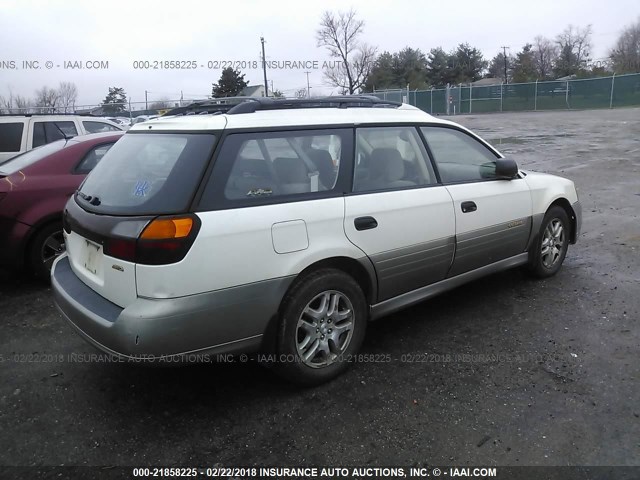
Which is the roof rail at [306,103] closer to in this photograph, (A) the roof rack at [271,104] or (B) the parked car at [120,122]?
(A) the roof rack at [271,104]

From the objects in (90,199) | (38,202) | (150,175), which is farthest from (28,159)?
(150,175)

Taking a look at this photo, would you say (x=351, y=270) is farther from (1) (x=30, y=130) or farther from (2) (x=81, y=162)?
(1) (x=30, y=130)

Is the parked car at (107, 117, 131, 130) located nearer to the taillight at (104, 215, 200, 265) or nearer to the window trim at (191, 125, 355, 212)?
the window trim at (191, 125, 355, 212)

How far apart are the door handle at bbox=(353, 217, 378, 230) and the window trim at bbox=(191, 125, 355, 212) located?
0.19 m

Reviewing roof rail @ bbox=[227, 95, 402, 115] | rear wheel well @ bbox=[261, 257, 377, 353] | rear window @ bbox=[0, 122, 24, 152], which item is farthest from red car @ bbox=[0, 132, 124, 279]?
rear wheel well @ bbox=[261, 257, 377, 353]

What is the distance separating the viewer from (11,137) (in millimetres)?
7590

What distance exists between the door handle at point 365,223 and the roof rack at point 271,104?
2.90 ft

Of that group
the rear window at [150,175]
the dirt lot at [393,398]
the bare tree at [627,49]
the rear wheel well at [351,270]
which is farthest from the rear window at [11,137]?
the bare tree at [627,49]

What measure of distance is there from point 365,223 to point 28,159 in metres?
3.95

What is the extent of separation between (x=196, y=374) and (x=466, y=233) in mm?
2214

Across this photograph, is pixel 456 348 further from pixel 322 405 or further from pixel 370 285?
pixel 322 405

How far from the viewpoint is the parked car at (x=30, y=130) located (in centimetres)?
755

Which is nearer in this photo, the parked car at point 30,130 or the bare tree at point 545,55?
the parked car at point 30,130

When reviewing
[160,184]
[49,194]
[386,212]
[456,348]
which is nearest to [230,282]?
[160,184]
